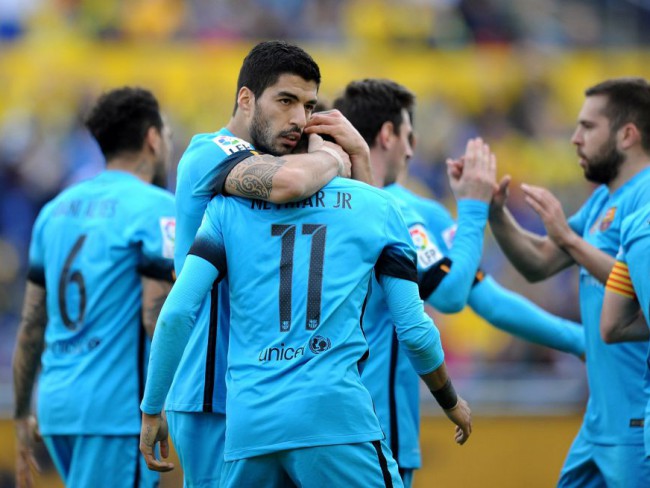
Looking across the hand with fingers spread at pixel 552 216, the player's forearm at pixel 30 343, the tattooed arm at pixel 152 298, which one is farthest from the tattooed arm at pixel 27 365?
the hand with fingers spread at pixel 552 216

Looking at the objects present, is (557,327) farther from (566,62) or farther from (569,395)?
(566,62)

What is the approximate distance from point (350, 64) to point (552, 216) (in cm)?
971

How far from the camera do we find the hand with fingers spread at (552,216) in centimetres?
534

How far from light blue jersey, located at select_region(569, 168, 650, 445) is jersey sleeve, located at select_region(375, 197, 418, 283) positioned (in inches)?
69.8

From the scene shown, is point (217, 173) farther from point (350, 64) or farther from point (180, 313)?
point (350, 64)

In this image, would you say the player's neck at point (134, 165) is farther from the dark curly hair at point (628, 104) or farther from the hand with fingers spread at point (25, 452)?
the dark curly hair at point (628, 104)

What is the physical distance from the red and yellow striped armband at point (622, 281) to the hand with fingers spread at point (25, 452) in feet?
10.9

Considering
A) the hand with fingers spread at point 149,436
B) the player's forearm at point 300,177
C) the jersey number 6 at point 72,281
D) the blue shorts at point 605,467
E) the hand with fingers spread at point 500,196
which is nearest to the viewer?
the player's forearm at point 300,177

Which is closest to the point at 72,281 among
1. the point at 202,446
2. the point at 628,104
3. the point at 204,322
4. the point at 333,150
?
the point at 204,322

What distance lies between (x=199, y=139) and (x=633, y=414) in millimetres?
2539

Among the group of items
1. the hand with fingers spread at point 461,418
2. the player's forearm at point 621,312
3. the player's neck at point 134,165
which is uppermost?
the player's neck at point 134,165

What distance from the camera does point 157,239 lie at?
17.5 feet

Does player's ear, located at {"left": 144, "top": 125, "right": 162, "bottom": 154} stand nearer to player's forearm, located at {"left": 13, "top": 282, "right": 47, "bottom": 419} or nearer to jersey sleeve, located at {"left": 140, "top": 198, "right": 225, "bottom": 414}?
player's forearm, located at {"left": 13, "top": 282, "right": 47, "bottom": 419}

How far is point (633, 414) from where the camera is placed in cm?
500
